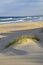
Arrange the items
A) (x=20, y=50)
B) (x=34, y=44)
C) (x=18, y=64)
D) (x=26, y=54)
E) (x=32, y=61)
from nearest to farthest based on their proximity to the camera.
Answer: (x=18, y=64) → (x=32, y=61) → (x=26, y=54) → (x=20, y=50) → (x=34, y=44)

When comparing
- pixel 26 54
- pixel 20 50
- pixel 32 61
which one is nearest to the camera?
pixel 32 61

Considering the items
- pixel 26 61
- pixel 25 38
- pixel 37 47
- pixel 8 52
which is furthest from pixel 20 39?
pixel 26 61

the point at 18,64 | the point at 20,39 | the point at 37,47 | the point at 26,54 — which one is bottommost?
the point at 18,64

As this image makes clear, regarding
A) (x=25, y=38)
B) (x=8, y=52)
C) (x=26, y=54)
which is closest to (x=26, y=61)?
(x=26, y=54)

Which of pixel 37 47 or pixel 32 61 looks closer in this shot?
pixel 32 61

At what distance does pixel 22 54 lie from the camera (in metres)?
8.11

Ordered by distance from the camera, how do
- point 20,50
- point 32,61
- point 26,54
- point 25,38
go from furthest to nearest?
point 25,38
point 20,50
point 26,54
point 32,61

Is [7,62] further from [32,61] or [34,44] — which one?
[34,44]

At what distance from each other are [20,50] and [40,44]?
1.46m

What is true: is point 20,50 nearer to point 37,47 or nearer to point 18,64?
point 37,47

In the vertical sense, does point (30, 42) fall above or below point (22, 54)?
above

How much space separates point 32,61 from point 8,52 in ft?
6.63

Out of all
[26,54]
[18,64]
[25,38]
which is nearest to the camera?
[18,64]

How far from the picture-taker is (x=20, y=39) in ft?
33.9
